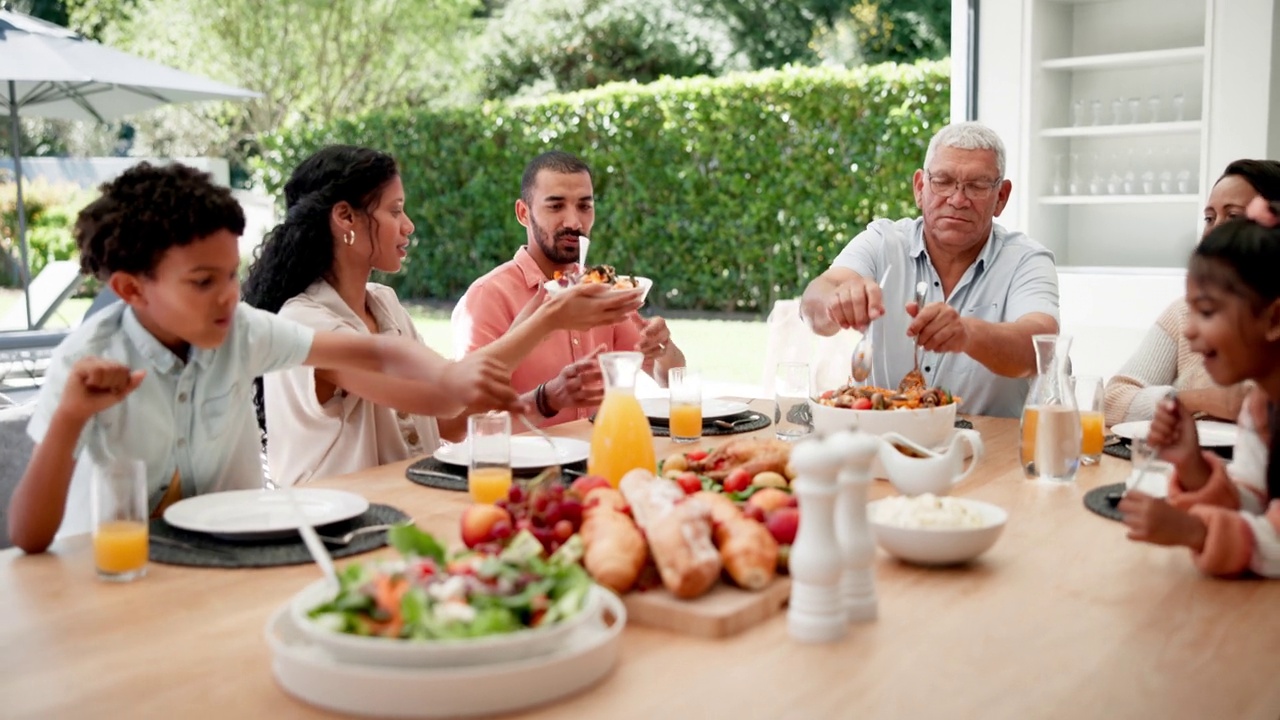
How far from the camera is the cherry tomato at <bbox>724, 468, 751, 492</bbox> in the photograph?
5.80 feet

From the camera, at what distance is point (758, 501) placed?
1.57 meters

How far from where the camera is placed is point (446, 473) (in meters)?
2.16

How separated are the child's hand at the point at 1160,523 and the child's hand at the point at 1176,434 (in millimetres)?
147

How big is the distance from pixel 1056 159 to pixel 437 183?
662cm

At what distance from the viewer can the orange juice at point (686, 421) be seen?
2.47 metres

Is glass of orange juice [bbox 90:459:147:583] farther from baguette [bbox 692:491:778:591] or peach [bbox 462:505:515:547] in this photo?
baguette [bbox 692:491:778:591]

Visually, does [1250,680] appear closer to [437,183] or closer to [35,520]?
[35,520]

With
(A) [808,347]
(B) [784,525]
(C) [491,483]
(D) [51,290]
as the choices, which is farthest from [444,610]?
(D) [51,290]

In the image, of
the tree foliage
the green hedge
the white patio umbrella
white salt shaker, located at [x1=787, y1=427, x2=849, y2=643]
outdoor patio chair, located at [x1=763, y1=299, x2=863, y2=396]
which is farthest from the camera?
the tree foliage

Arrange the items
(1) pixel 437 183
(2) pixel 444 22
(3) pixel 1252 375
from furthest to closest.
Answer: (2) pixel 444 22 → (1) pixel 437 183 → (3) pixel 1252 375

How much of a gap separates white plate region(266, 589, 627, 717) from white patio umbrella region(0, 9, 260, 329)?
600 centimetres

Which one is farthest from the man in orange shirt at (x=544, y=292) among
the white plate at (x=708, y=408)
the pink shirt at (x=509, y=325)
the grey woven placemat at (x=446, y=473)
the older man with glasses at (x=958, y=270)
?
the grey woven placemat at (x=446, y=473)

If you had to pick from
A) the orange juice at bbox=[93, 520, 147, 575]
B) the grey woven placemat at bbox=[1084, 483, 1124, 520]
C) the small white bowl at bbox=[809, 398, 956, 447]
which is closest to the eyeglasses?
the small white bowl at bbox=[809, 398, 956, 447]

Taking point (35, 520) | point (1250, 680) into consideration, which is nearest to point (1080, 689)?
point (1250, 680)
